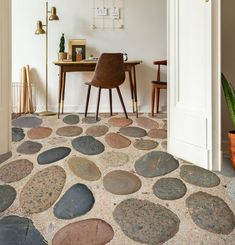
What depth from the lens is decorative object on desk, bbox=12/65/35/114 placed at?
379 cm

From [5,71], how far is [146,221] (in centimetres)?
149

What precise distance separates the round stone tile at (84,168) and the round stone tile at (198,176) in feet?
2.03

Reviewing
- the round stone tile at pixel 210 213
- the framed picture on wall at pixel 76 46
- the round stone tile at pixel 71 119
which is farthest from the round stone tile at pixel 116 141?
the framed picture on wall at pixel 76 46

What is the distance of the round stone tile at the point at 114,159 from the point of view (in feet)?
6.59

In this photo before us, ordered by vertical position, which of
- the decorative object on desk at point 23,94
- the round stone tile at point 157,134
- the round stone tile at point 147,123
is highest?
the decorative object on desk at point 23,94

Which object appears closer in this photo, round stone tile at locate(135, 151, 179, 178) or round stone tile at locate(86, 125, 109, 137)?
round stone tile at locate(135, 151, 179, 178)

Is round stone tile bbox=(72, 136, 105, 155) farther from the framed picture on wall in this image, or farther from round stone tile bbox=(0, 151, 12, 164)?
the framed picture on wall

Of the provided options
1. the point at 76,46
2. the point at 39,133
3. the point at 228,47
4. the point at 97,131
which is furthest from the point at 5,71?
the point at 76,46

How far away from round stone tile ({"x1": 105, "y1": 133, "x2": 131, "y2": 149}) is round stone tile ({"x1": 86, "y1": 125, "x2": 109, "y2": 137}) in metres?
0.09

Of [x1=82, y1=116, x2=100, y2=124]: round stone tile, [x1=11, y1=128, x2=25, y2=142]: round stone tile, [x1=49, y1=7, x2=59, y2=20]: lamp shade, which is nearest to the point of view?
[x1=11, y1=128, x2=25, y2=142]: round stone tile

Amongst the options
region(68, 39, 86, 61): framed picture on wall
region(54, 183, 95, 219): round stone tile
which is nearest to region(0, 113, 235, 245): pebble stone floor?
region(54, 183, 95, 219): round stone tile

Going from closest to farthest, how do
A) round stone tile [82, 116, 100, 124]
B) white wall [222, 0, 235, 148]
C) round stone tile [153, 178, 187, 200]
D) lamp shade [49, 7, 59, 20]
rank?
round stone tile [153, 178, 187, 200]
white wall [222, 0, 235, 148]
round stone tile [82, 116, 100, 124]
lamp shade [49, 7, 59, 20]

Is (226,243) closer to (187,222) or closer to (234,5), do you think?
(187,222)

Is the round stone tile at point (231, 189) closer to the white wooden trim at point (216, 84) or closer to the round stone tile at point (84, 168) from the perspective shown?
the white wooden trim at point (216, 84)
